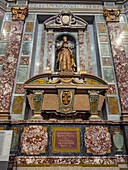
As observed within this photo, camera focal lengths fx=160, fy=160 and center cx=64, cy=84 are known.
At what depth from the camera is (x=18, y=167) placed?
449 cm

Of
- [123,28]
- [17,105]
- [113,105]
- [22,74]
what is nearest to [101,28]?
[123,28]

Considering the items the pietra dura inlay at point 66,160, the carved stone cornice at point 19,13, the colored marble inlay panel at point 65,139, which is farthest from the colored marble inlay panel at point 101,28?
the pietra dura inlay at point 66,160

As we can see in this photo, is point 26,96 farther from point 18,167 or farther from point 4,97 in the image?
point 18,167

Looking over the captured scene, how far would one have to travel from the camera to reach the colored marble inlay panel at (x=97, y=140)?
485 cm

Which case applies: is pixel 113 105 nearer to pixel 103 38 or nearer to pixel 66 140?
pixel 66 140

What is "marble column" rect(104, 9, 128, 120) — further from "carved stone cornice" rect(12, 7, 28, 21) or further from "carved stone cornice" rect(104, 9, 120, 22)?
"carved stone cornice" rect(12, 7, 28, 21)

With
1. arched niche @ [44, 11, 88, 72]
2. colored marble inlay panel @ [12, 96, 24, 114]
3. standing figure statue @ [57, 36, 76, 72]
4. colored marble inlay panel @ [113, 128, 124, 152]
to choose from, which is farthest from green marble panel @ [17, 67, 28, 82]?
colored marble inlay panel @ [113, 128, 124, 152]

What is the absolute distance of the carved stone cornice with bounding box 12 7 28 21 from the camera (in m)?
8.40

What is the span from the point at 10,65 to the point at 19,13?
3.28 m

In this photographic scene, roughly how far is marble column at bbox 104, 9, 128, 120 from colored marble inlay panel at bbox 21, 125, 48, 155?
307 centimetres

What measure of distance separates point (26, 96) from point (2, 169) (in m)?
3.40

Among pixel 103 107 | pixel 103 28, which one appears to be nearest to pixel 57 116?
pixel 103 107

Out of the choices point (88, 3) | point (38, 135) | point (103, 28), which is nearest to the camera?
point (38, 135)

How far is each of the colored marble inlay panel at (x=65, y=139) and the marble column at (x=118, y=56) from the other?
2159 millimetres
